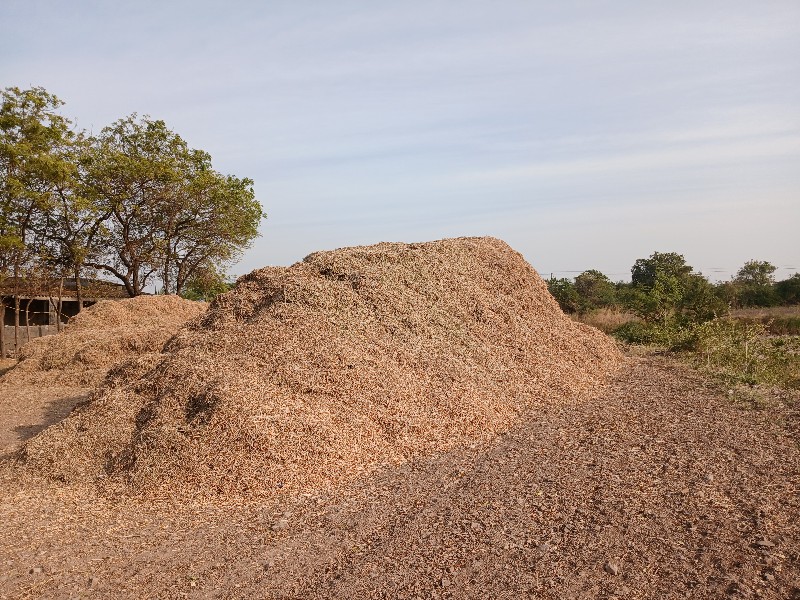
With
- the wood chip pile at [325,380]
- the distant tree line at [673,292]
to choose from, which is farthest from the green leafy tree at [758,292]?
the wood chip pile at [325,380]

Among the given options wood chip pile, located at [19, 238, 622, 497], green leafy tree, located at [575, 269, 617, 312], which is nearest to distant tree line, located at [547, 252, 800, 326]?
green leafy tree, located at [575, 269, 617, 312]

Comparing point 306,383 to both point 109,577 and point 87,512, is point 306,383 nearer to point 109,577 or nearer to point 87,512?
point 87,512

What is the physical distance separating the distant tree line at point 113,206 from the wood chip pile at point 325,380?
10006mm

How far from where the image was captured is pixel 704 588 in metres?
2.98

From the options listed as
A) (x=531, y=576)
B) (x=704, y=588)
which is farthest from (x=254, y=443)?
(x=704, y=588)

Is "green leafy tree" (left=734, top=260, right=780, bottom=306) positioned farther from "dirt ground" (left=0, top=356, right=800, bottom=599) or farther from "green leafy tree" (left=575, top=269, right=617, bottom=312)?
"dirt ground" (left=0, top=356, right=800, bottom=599)

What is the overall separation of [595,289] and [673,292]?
779cm

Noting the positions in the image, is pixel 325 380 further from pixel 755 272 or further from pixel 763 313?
pixel 755 272

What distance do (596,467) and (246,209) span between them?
56.0 feet

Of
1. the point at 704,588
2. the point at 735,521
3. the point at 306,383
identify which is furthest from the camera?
the point at 306,383

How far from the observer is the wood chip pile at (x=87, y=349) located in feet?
33.5

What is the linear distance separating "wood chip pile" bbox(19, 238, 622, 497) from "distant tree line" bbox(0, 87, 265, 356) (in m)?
10.0

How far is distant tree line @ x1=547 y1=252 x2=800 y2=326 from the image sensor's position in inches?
469

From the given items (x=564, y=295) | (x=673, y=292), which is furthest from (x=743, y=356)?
(x=564, y=295)
